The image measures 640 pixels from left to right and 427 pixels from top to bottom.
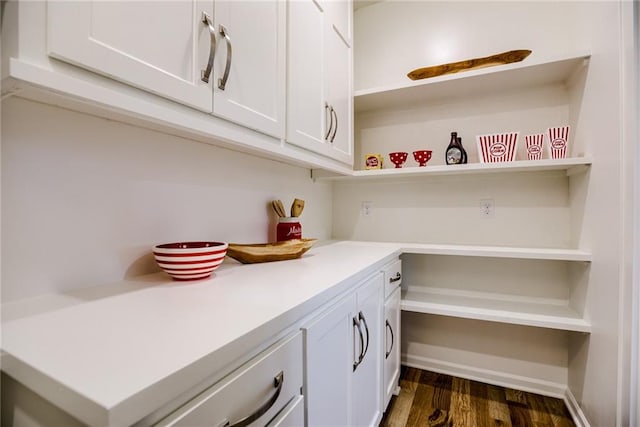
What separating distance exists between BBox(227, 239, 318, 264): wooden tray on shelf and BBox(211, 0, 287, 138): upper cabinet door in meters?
0.45

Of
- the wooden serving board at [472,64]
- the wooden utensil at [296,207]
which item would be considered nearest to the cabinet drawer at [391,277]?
the wooden utensil at [296,207]

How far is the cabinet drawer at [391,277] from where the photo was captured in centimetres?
143

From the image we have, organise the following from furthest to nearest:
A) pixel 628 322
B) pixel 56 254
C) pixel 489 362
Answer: pixel 489 362 < pixel 628 322 < pixel 56 254

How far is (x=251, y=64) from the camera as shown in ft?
3.19

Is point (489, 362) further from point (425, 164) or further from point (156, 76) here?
point (156, 76)

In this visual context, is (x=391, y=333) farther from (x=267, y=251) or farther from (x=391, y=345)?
(x=267, y=251)

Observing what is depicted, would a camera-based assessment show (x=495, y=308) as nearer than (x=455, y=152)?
Yes

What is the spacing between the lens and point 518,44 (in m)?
1.77

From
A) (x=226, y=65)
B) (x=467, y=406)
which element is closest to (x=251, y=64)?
(x=226, y=65)

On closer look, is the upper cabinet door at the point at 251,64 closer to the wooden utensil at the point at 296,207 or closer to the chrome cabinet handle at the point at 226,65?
the chrome cabinet handle at the point at 226,65

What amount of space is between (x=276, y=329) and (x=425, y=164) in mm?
1575

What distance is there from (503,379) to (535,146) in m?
1.40

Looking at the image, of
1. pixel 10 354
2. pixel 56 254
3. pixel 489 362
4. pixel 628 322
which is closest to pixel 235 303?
pixel 10 354

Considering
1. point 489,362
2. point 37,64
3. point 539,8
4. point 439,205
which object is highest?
point 539,8
